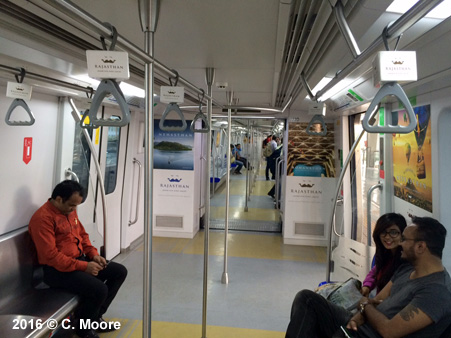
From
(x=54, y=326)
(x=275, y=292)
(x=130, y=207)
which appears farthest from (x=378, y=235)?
(x=130, y=207)

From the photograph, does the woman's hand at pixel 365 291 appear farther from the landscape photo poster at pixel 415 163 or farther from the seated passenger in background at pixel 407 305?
the landscape photo poster at pixel 415 163

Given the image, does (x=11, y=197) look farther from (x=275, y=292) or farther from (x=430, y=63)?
(x=430, y=63)

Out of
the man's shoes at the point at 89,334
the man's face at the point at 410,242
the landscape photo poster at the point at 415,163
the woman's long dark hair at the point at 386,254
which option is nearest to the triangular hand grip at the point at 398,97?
the man's face at the point at 410,242

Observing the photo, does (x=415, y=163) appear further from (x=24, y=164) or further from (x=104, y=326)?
(x=24, y=164)

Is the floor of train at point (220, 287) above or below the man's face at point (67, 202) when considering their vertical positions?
below

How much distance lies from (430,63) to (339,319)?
1.81 metres

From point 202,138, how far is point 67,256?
13.2 ft

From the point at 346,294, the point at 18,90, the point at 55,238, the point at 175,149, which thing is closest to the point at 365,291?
the point at 346,294

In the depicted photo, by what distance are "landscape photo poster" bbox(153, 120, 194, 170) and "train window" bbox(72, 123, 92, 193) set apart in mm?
1831

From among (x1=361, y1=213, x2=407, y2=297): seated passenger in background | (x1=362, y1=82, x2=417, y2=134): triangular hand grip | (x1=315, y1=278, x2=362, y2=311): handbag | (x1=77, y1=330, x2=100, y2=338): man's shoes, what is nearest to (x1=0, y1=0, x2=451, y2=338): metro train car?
(x1=362, y1=82, x2=417, y2=134): triangular hand grip

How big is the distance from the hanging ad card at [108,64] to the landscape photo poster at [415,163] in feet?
6.71

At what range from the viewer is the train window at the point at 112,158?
184 inches

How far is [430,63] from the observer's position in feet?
6.55

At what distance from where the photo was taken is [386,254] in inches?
97.2
